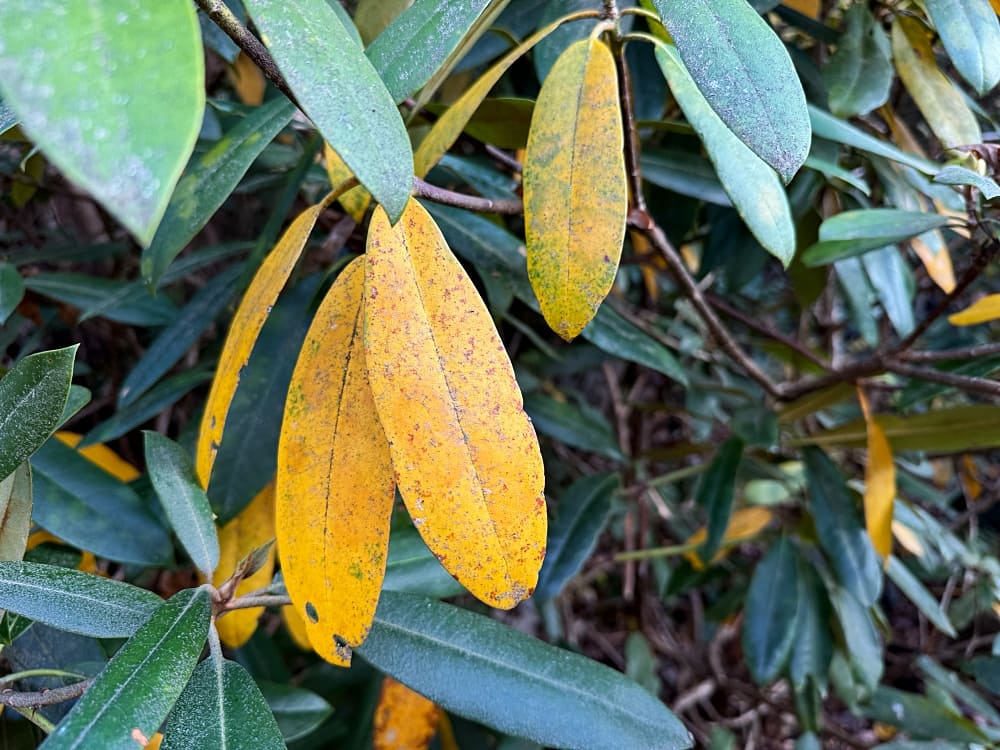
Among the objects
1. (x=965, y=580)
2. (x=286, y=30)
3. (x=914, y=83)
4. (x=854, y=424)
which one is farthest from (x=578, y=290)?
(x=965, y=580)

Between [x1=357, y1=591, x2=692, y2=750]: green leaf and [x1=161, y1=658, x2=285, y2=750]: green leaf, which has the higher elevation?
[x1=161, y1=658, x2=285, y2=750]: green leaf

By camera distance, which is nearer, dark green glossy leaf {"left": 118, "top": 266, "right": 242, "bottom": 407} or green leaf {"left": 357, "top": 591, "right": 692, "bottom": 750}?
green leaf {"left": 357, "top": 591, "right": 692, "bottom": 750}

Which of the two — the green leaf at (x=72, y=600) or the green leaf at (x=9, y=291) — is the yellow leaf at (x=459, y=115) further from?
the green leaf at (x=9, y=291)

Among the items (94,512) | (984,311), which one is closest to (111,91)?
(94,512)

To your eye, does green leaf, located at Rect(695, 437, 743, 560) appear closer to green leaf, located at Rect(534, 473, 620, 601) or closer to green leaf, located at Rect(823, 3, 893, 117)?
green leaf, located at Rect(534, 473, 620, 601)

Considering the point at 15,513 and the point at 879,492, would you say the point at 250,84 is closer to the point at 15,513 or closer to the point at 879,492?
the point at 15,513

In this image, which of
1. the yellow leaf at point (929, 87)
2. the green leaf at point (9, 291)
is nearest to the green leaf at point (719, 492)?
the yellow leaf at point (929, 87)

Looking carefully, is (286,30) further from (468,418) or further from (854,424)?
(854,424)

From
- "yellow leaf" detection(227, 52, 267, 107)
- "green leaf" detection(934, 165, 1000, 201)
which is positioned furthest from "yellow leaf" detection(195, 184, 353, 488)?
"yellow leaf" detection(227, 52, 267, 107)
